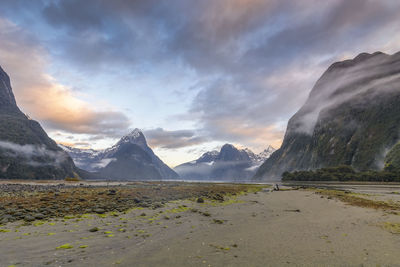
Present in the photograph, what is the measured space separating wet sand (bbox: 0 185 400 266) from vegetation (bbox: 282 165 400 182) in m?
120

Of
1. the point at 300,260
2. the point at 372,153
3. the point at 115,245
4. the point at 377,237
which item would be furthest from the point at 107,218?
the point at 372,153

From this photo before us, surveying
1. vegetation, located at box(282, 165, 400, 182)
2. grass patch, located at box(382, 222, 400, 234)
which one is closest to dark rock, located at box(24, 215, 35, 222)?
grass patch, located at box(382, 222, 400, 234)

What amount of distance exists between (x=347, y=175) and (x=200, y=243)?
474 feet

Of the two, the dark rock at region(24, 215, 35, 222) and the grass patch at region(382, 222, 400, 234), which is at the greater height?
the grass patch at region(382, 222, 400, 234)

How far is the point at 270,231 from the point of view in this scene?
1153cm

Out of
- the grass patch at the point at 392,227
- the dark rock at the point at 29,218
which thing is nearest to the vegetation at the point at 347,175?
the grass patch at the point at 392,227

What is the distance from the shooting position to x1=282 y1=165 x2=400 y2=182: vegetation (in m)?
101

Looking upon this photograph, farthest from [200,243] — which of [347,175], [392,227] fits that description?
[347,175]

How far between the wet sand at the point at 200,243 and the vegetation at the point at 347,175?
11974 centimetres

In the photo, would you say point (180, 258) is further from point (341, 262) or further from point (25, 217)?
point (25, 217)

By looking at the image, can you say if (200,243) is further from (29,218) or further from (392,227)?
(29,218)

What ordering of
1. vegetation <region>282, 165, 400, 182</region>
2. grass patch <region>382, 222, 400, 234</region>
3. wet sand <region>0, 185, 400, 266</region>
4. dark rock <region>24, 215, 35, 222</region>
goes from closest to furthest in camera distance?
wet sand <region>0, 185, 400, 266</region> < grass patch <region>382, 222, 400, 234</region> < dark rock <region>24, 215, 35, 222</region> < vegetation <region>282, 165, 400, 182</region>

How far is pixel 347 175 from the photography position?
12162 centimetres

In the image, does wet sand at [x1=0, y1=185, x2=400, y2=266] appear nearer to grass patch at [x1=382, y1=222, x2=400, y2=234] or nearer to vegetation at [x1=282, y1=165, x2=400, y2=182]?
grass patch at [x1=382, y1=222, x2=400, y2=234]
